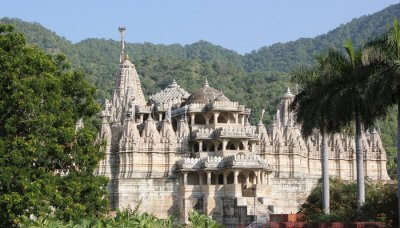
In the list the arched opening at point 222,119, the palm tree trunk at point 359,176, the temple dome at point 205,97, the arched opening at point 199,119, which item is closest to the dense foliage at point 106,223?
the palm tree trunk at point 359,176

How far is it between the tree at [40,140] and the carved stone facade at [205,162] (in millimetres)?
15316

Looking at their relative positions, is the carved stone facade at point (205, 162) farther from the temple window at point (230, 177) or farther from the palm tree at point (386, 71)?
the palm tree at point (386, 71)

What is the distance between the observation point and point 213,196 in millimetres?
54781

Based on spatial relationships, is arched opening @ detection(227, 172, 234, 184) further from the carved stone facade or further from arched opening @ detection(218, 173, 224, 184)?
arched opening @ detection(218, 173, 224, 184)

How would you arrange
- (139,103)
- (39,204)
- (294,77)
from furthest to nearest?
(139,103), (294,77), (39,204)

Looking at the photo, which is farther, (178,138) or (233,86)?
(233,86)

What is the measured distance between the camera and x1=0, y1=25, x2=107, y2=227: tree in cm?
3359

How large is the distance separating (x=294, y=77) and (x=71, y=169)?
1247cm

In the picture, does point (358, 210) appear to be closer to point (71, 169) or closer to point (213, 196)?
point (71, 169)

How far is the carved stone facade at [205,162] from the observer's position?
179ft

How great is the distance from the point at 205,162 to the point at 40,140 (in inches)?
871

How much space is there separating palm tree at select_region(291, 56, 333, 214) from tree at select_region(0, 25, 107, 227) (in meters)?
10.1

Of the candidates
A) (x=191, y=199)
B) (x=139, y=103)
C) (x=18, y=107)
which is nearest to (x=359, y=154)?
(x=18, y=107)

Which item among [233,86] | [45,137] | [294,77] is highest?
[233,86]
